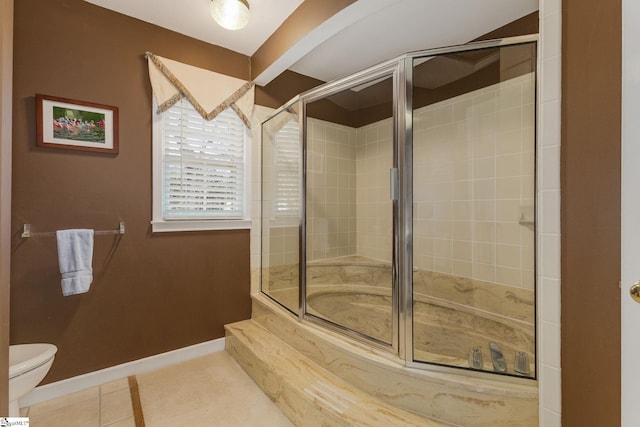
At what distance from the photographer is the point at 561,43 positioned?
965 mm

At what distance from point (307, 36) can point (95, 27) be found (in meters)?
1.41

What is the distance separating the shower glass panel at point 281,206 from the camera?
7.52 feet

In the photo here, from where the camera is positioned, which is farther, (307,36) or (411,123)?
(307,36)

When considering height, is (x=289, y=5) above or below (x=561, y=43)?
above

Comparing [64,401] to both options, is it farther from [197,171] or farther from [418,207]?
[418,207]

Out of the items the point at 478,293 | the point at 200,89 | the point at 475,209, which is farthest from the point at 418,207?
the point at 200,89

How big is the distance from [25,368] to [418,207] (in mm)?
2188

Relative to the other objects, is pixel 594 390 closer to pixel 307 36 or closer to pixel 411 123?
pixel 411 123

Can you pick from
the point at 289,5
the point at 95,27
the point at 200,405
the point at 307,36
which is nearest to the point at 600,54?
the point at 307,36

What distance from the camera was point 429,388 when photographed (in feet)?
4.24

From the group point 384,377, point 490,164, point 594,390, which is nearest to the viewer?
point 594,390

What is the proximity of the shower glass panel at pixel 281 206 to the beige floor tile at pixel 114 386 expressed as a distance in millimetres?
1116
